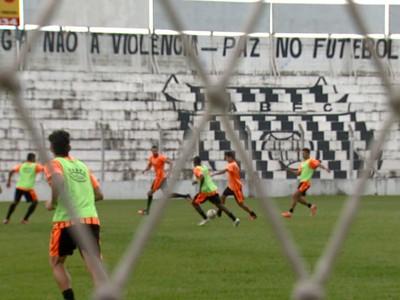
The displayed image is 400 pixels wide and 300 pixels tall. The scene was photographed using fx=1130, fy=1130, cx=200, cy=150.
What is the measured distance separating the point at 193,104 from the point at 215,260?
22977 mm

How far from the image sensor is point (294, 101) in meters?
36.1

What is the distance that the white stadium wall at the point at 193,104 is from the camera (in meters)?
33.3

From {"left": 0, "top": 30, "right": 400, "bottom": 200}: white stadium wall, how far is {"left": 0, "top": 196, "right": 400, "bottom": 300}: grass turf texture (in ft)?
40.4

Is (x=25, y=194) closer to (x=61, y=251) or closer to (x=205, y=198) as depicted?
(x=205, y=198)

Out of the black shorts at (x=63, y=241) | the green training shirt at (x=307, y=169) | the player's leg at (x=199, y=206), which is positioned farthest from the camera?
the green training shirt at (x=307, y=169)

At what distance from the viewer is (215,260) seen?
41.1 feet

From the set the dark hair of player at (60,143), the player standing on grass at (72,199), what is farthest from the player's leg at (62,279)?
the dark hair of player at (60,143)

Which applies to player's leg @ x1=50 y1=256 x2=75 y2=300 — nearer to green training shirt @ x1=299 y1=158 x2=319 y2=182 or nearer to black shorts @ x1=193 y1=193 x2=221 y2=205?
black shorts @ x1=193 y1=193 x2=221 y2=205

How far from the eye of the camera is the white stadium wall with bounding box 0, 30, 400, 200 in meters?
33.3

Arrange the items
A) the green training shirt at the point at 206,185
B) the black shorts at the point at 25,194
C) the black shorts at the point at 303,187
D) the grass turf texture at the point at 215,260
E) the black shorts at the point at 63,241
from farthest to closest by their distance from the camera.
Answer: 1. the black shorts at the point at 303,187
2. the black shorts at the point at 25,194
3. the green training shirt at the point at 206,185
4. the grass turf texture at the point at 215,260
5. the black shorts at the point at 63,241

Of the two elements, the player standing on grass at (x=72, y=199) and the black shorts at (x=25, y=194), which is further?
the black shorts at (x=25, y=194)

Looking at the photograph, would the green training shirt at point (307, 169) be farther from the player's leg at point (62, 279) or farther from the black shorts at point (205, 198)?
the player's leg at point (62, 279)

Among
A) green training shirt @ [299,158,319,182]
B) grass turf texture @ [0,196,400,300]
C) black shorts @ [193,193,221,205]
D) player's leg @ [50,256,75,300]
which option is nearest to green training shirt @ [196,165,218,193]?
black shorts @ [193,193,221,205]

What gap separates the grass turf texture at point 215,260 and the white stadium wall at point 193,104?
12.3 meters
